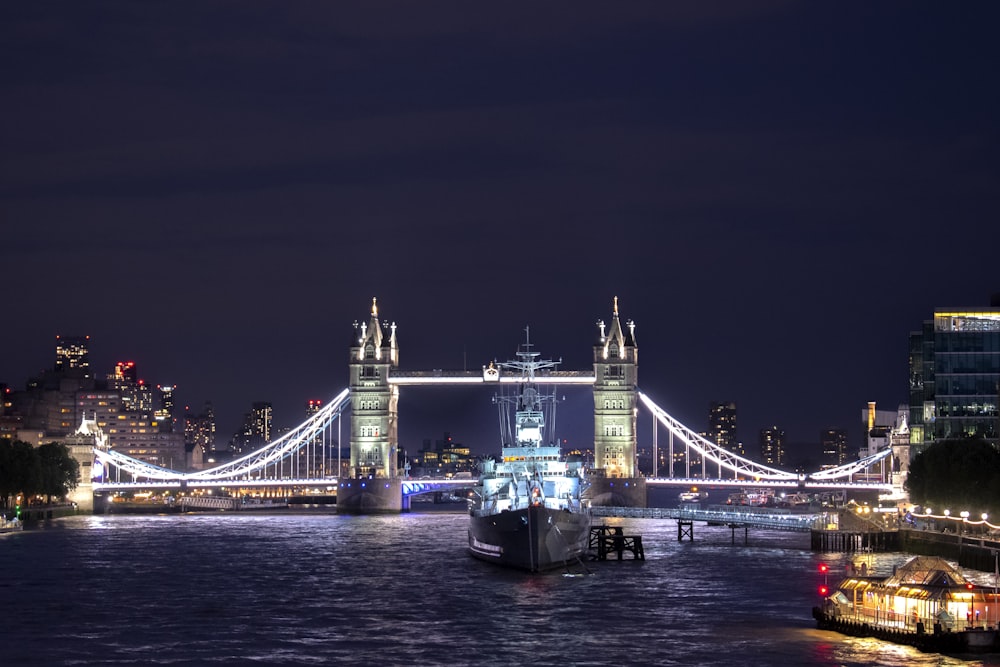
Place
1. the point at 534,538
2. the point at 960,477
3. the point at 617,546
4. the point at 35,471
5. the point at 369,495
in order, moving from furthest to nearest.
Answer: the point at 369,495 < the point at 35,471 < the point at 617,546 < the point at 960,477 < the point at 534,538

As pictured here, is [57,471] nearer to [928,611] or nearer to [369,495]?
[369,495]

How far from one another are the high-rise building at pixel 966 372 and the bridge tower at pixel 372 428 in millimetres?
68940

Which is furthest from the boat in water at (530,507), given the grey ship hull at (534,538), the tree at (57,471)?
the tree at (57,471)

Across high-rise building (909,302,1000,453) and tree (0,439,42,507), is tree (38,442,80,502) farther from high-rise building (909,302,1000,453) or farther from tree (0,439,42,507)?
high-rise building (909,302,1000,453)

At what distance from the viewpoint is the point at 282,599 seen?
8194cm

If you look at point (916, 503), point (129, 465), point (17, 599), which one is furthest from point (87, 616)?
point (129, 465)

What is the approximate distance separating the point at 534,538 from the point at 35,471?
69.8 meters

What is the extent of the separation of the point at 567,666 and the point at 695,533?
7645cm

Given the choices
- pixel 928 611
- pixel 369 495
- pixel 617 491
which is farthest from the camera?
pixel 617 491

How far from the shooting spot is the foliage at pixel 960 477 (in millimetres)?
101000

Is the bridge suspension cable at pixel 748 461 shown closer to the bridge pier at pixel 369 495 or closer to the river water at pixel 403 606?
the bridge pier at pixel 369 495

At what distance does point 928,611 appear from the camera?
60.1 meters

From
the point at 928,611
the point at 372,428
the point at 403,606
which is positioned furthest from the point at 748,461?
the point at 928,611

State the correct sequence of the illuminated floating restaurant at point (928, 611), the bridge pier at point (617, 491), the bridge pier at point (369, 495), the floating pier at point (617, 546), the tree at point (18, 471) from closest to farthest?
the illuminated floating restaurant at point (928, 611)
the floating pier at point (617, 546)
the tree at point (18, 471)
the bridge pier at point (369, 495)
the bridge pier at point (617, 491)
